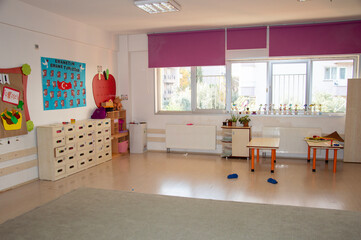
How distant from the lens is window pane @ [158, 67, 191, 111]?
24.6 ft

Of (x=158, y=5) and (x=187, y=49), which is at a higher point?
(x=158, y=5)

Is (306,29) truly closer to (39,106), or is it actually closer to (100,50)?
(100,50)

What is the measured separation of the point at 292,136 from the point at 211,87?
7.29ft

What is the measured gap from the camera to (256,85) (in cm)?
701

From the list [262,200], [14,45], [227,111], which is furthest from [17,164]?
[227,111]

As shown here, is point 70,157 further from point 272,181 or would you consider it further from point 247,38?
point 247,38

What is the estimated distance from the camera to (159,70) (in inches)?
304

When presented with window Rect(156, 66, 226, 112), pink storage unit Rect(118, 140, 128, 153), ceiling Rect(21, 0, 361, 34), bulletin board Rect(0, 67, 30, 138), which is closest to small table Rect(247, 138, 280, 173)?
window Rect(156, 66, 226, 112)

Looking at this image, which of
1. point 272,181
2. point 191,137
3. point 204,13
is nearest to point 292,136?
point 272,181

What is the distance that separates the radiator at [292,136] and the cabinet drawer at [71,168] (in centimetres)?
425

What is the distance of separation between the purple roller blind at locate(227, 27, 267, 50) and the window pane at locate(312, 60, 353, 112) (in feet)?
4.26

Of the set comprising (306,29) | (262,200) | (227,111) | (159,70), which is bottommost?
(262,200)

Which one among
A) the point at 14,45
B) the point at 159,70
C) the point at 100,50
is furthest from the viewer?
the point at 159,70

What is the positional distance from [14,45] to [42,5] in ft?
2.75
